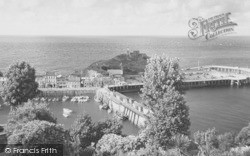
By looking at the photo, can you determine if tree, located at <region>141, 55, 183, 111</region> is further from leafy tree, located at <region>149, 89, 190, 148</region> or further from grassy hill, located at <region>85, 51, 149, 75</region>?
grassy hill, located at <region>85, 51, 149, 75</region>

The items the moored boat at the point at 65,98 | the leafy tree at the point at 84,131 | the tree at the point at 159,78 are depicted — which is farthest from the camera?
the moored boat at the point at 65,98

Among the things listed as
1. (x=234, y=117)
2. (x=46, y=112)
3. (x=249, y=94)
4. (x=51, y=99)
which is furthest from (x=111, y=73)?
(x=46, y=112)

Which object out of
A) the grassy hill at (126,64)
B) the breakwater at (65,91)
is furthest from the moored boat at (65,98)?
the grassy hill at (126,64)

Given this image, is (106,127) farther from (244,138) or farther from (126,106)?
(126,106)

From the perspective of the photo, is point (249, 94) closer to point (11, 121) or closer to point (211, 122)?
Answer: point (211, 122)

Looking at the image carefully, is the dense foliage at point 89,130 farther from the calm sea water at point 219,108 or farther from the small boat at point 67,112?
the small boat at point 67,112

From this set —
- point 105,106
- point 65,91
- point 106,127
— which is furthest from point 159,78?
point 65,91

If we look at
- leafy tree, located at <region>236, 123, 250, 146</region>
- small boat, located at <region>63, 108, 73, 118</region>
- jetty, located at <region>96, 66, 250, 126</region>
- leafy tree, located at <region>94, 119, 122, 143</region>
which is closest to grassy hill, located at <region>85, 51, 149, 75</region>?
jetty, located at <region>96, 66, 250, 126</region>

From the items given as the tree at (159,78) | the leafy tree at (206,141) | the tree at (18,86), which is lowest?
the leafy tree at (206,141)
